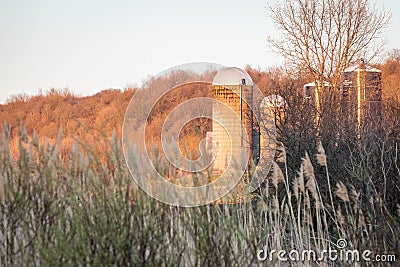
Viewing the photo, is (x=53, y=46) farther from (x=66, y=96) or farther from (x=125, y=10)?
(x=66, y=96)

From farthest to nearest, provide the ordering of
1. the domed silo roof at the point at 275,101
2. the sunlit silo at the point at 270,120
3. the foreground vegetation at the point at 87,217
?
the domed silo roof at the point at 275,101, the sunlit silo at the point at 270,120, the foreground vegetation at the point at 87,217

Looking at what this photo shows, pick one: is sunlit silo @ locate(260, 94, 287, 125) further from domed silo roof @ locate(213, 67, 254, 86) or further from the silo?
domed silo roof @ locate(213, 67, 254, 86)

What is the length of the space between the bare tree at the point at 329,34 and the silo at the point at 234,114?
5.49 m

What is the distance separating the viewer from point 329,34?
41.5ft

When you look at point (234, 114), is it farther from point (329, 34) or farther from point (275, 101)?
point (329, 34)

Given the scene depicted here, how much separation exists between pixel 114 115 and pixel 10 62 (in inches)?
155

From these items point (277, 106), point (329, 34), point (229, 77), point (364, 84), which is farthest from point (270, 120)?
point (329, 34)

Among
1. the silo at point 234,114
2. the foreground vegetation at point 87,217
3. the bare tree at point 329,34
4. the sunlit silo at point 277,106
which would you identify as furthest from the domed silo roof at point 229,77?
the bare tree at point 329,34

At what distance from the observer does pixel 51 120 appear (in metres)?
18.9

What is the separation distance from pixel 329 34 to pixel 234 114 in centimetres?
725

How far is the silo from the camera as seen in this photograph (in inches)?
240

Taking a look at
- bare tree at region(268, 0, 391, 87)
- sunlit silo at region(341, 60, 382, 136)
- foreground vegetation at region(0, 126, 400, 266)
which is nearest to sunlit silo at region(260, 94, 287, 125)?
sunlit silo at region(341, 60, 382, 136)

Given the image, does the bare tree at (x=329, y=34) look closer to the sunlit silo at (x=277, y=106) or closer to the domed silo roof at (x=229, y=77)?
the domed silo roof at (x=229, y=77)

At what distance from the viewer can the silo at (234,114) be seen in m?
6.09
